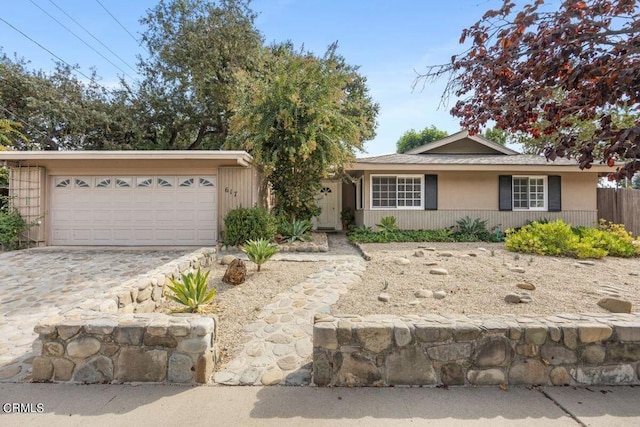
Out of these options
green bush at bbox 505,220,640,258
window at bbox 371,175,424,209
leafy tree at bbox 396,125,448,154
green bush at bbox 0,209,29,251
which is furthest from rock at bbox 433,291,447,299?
leafy tree at bbox 396,125,448,154

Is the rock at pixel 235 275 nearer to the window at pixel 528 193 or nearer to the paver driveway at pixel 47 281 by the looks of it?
the paver driveway at pixel 47 281

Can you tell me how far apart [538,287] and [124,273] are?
7074 mm

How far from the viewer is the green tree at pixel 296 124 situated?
339 inches

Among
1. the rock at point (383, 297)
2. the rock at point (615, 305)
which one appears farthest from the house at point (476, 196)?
the rock at point (615, 305)

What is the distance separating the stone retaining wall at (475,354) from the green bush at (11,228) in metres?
10.1

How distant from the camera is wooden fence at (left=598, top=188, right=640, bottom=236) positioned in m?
10.9

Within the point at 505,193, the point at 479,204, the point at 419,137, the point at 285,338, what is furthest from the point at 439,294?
the point at 419,137

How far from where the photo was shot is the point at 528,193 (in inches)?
437

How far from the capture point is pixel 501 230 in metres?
11.0

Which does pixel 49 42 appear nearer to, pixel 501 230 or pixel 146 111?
pixel 146 111

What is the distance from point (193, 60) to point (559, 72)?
14.1 meters

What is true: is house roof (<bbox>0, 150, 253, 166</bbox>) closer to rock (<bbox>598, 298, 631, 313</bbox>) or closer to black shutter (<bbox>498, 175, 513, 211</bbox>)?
rock (<bbox>598, 298, 631, 313</bbox>)

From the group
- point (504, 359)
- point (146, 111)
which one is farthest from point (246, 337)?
point (146, 111)

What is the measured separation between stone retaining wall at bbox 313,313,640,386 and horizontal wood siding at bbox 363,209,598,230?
27.3 feet
